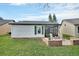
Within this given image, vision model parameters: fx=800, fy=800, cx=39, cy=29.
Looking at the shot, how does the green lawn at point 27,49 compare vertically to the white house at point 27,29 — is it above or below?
below

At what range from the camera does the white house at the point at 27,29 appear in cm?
1039

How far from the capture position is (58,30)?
10.4 meters

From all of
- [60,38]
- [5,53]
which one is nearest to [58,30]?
[60,38]

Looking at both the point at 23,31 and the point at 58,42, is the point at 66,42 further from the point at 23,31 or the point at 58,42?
the point at 23,31

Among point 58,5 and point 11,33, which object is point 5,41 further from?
point 58,5

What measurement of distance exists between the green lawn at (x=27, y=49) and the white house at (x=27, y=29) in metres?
0.08

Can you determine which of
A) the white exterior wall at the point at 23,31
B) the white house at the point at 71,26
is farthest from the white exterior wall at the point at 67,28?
the white exterior wall at the point at 23,31

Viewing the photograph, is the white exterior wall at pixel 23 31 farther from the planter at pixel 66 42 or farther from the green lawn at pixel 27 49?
the planter at pixel 66 42

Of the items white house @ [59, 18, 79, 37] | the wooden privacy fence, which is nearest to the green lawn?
the wooden privacy fence

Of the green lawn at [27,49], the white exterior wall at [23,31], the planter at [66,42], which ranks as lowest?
the green lawn at [27,49]

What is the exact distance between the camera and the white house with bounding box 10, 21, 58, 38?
409 inches

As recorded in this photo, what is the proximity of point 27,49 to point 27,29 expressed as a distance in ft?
0.85

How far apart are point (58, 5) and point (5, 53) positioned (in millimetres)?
929

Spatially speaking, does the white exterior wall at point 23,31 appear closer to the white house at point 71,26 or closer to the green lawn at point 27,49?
the green lawn at point 27,49
